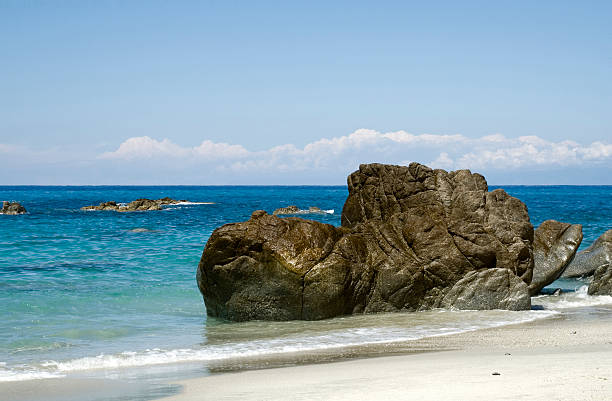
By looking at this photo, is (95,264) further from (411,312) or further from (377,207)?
(411,312)

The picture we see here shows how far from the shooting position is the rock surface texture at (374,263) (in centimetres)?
1270

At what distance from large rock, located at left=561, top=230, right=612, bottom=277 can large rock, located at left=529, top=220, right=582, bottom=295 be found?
1911 millimetres

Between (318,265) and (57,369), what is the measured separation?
5234 mm

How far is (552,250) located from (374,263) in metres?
6.72

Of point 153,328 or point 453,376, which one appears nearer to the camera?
point 453,376

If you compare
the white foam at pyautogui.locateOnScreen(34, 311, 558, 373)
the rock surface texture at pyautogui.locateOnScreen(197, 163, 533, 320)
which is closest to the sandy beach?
the white foam at pyautogui.locateOnScreen(34, 311, 558, 373)

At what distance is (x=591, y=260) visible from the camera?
2016 centimetres

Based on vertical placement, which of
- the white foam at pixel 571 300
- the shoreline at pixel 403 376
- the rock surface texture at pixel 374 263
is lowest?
the white foam at pixel 571 300

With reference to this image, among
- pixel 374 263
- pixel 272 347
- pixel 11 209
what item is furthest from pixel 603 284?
pixel 11 209

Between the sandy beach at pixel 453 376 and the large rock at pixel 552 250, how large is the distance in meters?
6.39

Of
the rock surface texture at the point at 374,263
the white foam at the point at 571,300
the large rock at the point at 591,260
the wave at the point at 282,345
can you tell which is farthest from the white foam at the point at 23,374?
the large rock at the point at 591,260

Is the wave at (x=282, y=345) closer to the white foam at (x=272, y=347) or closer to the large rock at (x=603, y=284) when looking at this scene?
the white foam at (x=272, y=347)

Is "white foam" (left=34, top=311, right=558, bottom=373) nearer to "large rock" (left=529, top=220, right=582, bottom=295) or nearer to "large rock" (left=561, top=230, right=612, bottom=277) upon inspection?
"large rock" (left=529, top=220, right=582, bottom=295)

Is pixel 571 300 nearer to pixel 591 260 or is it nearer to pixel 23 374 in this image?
pixel 591 260
